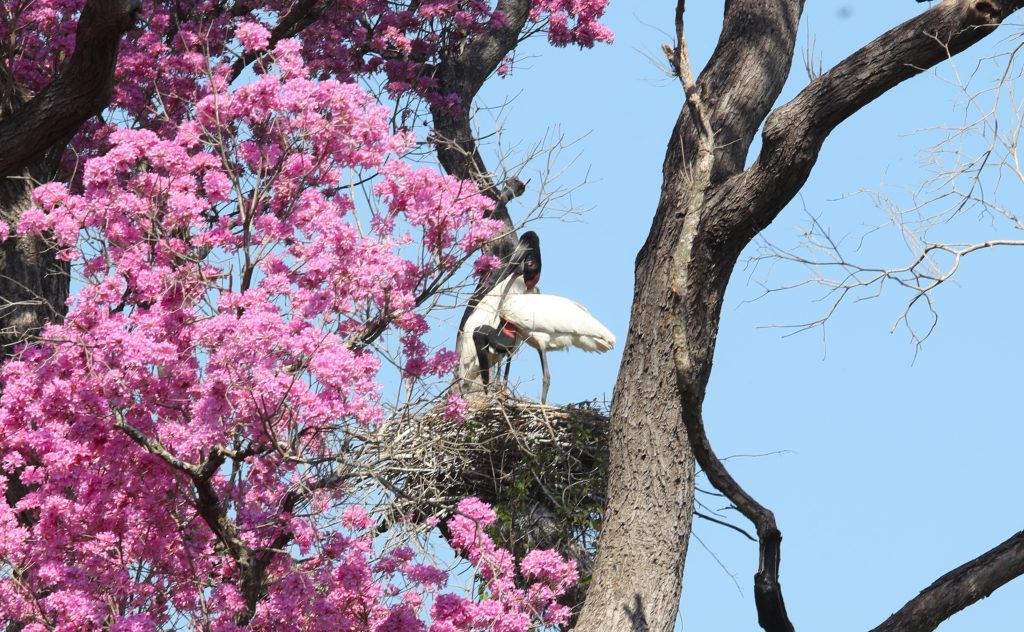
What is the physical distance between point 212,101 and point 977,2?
13.0 feet

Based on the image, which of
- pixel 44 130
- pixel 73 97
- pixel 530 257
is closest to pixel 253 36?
pixel 73 97

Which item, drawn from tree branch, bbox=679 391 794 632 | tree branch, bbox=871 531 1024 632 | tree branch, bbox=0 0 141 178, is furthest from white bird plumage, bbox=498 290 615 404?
tree branch, bbox=871 531 1024 632

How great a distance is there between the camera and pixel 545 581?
8180 mm

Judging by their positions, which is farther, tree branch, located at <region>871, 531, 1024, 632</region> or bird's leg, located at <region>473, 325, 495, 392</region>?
bird's leg, located at <region>473, 325, 495, 392</region>

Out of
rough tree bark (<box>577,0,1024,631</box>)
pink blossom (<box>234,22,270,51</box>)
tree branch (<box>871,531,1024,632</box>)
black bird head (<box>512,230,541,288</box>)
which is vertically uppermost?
black bird head (<box>512,230,541,288</box>)

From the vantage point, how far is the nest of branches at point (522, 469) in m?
9.68

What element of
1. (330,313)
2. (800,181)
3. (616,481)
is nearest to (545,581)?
(616,481)

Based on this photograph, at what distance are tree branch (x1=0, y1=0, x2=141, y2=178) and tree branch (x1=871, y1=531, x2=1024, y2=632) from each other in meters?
5.03

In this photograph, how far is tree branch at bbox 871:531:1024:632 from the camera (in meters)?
6.09

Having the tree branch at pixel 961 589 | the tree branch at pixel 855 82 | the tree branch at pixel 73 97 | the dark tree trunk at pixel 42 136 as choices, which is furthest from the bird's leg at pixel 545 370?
the tree branch at pixel 961 589

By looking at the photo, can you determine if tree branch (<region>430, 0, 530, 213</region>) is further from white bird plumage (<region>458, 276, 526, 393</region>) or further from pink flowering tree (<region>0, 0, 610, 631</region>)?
pink flowering tree (<region>0, 0, 610, 631</region>)

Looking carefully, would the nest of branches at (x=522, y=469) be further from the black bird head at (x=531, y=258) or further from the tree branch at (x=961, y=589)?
the tree branch at (x=961, y=589)

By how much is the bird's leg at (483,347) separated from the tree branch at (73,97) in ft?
12.4

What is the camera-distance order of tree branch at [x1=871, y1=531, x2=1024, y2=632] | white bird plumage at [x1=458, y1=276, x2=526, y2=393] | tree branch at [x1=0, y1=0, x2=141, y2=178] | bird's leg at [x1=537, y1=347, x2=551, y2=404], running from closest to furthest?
tree branch at [x1=871, y1=531, x2=1024, y2=632] < tree branch at [x1=0, y1=0, x2=141, y2=178] < bird's leg at [x1=537, y1=347, x2=551, y2=404] < white bird plumage at [x1=458, y1=276, x2=526, y2=393]
